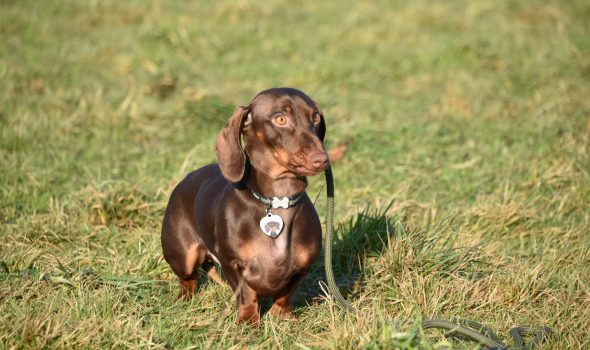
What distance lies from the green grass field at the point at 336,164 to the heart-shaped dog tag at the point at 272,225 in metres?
0.43

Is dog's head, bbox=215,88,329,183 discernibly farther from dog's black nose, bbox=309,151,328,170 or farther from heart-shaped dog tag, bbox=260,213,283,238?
heart-shaped dog tag, bbox=260,213,283,238

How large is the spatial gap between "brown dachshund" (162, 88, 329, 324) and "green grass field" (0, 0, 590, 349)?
0.77ft

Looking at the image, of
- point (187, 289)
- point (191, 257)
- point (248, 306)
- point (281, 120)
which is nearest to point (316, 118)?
point (281, 120)

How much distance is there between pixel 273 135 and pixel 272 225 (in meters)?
0.40

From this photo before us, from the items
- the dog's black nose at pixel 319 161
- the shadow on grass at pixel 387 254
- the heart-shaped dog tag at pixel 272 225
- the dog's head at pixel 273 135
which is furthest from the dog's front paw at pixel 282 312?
the dog's black nose at pixel 319 161

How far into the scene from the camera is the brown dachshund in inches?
133

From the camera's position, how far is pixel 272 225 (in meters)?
3.48

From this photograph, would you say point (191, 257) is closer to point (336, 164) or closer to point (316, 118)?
point (316, 118)

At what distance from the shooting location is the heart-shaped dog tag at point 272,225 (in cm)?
347

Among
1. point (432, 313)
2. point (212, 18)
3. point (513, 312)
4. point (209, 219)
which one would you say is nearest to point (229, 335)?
point (209, 219)

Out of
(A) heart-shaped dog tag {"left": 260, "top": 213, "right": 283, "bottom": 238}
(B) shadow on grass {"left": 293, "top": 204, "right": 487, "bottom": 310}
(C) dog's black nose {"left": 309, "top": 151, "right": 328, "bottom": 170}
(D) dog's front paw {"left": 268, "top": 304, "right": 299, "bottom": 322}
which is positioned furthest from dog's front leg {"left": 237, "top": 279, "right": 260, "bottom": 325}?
(C) dog's black nose {"left": 309, "top": 151, "right": 328, "bottom": 170}

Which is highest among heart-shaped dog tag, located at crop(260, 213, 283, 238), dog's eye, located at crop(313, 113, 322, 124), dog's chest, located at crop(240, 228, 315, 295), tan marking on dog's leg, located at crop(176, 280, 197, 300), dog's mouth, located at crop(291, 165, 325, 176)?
dog's eye, located at crop(313, 113, 322, 124)

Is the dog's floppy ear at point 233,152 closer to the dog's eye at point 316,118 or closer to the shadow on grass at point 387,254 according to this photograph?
the dog's eye at point 316,118

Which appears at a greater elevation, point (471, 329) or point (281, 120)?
point (281, 120)
